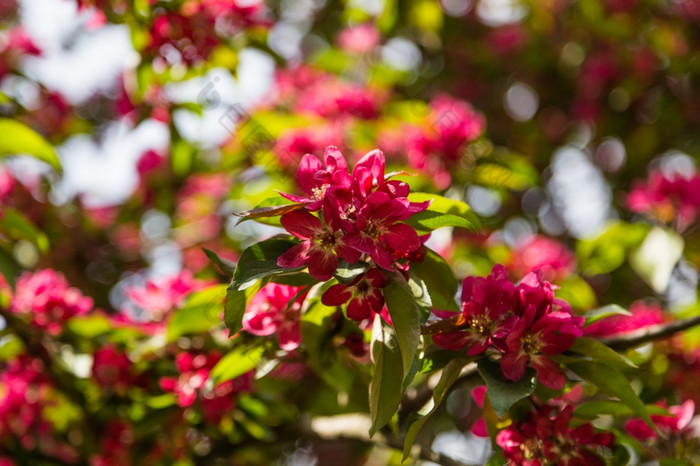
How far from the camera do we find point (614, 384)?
1.14m

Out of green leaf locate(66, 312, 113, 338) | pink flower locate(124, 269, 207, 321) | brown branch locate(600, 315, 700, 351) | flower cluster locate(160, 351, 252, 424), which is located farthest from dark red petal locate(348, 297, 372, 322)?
green leaf locate(66, 312, 113, 338)

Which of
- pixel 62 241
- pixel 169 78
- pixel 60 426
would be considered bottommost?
pixel 62 241

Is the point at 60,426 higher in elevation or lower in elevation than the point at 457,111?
lower

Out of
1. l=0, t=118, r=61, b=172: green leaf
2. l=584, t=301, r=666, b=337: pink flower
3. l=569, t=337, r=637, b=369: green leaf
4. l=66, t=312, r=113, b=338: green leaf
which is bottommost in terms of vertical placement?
l=584, t=301, r=666, b=337: pink flower

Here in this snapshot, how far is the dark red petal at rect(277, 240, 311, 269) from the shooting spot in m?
1.05

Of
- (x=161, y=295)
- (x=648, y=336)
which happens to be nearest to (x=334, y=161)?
(x=648, y=336)

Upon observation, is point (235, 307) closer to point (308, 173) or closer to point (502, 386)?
point (308, 173)

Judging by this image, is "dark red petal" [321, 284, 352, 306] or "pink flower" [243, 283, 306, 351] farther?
"pink flower" [243, 283, 306, 351]

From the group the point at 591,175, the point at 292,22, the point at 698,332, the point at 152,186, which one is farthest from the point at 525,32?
the point at 698,332

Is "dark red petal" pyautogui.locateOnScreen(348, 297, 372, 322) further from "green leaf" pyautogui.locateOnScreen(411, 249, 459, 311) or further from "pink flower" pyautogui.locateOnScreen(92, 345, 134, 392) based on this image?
"pink flower" pyautogui.locateOnScreen(92, 345, 134, 392)

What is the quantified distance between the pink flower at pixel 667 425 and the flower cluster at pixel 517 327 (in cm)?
44

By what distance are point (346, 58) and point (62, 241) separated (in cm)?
168

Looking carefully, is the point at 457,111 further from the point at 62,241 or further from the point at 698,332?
the point at 62,241

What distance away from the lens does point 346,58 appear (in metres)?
3.62
